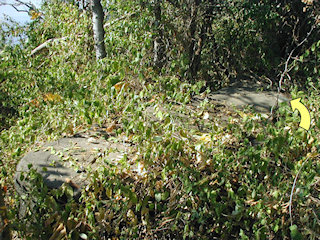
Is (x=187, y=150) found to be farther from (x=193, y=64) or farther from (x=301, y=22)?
(x=301, y=22)

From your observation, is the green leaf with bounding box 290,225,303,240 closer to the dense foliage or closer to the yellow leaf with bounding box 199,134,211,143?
the dense foliage

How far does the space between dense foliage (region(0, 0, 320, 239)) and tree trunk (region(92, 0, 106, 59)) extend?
7.6 inches

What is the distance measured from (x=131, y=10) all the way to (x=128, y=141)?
98.6 inches

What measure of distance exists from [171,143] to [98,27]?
3.07 meters

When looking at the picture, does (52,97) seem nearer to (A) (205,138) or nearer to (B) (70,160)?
(B) (70,160)

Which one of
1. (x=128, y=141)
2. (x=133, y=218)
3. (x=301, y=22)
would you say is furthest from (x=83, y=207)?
(x=301, y=22)

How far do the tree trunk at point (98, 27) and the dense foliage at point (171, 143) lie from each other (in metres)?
0.19

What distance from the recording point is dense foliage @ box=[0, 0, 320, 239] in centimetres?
283

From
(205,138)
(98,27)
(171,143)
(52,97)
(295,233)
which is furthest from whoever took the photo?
(98,27)

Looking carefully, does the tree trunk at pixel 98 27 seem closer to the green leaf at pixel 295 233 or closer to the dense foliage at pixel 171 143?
the dense foliage at pixel 171 143

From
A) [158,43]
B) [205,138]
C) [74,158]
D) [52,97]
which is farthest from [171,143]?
[158,43]

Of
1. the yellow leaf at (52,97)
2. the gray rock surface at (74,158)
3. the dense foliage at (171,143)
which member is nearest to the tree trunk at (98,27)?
the dense foliage at (171,143)

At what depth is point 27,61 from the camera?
572 centimetres

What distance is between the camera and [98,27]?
17.7 feet
